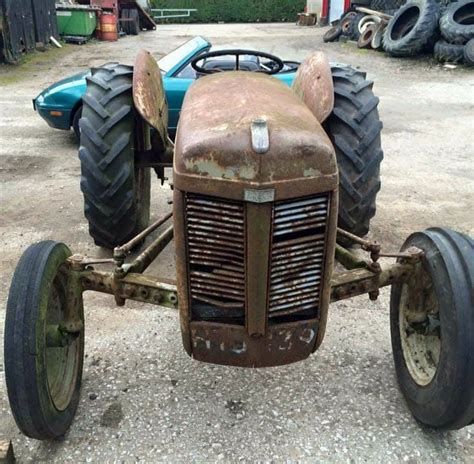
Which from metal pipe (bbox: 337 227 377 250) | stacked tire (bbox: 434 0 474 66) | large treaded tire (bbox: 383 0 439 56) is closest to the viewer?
metal pipe (bbox: 337 227 377 250)

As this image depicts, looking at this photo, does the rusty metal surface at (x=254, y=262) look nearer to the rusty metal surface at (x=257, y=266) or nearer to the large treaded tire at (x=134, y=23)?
the rusty metal surface at (x=257, y=266)

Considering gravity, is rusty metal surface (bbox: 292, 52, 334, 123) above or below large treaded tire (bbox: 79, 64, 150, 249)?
above

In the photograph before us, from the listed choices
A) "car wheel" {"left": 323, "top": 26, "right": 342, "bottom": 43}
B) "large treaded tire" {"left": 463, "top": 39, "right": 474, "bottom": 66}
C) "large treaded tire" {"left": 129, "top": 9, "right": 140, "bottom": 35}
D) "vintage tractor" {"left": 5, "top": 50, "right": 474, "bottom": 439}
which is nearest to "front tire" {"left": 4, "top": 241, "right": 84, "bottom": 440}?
"vintage tractor" {"left": 5, "top": 50, "right": 474, "bottom": 439}

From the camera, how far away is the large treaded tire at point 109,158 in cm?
358

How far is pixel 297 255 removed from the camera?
7.09 ft

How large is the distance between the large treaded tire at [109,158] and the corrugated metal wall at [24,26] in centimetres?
1108

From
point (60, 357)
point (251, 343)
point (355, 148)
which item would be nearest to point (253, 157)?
point (251, 343)

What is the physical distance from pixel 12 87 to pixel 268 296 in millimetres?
10608

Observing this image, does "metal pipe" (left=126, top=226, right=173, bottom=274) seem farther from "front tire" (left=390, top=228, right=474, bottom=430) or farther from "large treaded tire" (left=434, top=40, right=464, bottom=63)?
"large treaded tire" (left=434, top=40, right=464, bottom=63)

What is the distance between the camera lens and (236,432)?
8.50 ft

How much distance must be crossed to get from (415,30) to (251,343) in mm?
13722

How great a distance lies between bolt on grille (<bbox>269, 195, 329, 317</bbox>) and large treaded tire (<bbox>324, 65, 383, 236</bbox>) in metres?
1.54

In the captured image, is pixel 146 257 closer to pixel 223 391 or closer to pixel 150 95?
pixel 223 391

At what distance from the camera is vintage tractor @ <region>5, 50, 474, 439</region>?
201 cm
